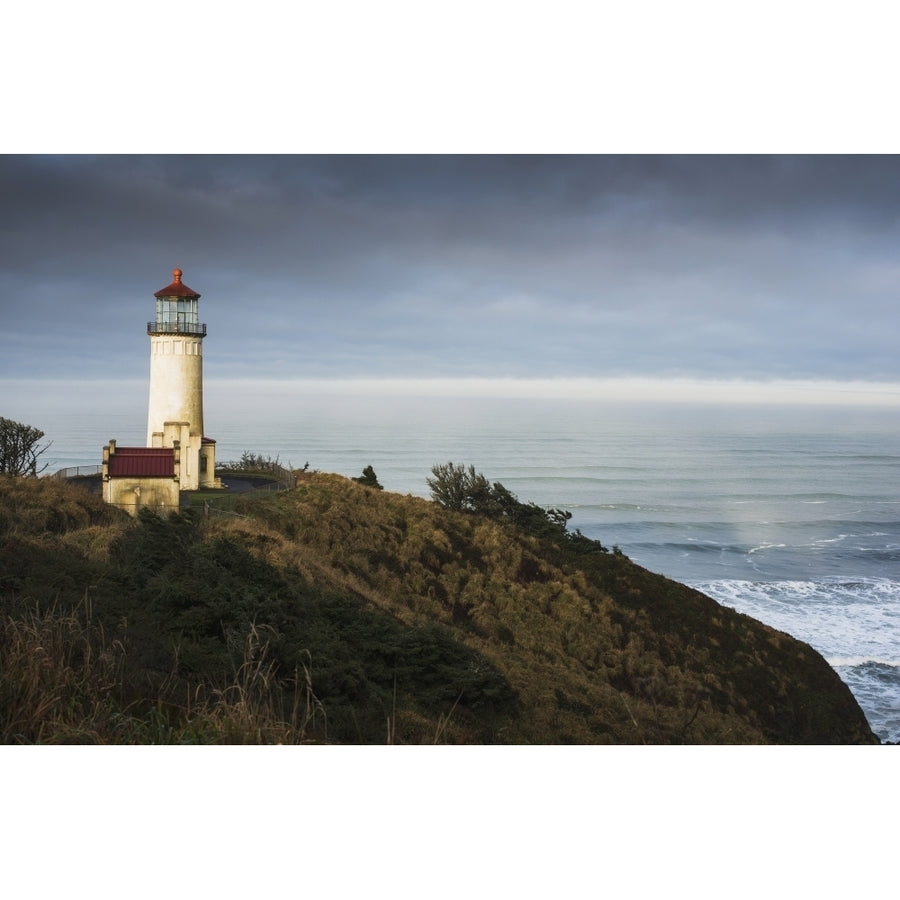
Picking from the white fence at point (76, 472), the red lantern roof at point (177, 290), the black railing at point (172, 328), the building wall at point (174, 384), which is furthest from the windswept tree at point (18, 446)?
the red lantern roof at point (177, 290)

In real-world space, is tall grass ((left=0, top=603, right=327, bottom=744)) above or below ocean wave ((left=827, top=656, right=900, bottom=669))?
above

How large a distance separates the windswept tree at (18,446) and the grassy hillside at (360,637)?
7.16m

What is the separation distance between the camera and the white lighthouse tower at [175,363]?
60.1ft

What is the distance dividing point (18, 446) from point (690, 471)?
35.4m

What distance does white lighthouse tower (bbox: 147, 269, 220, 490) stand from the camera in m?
18.3

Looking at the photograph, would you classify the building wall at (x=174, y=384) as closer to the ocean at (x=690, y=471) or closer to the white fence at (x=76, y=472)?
the white fence at (x=76, y=472)

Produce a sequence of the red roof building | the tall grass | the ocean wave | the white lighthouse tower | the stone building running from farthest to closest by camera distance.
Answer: the white lighthouse tower
the ocean wave
the stone building
the red roof building
the tall grass

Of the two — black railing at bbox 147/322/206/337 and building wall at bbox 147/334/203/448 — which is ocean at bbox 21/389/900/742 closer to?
building wall at bbox 147/334/203/448

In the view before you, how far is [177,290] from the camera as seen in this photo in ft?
61.4

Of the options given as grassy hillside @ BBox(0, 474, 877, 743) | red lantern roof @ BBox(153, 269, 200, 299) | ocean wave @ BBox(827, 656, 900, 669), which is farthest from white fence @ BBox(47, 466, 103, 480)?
ocean wave @ BBox(827, 656, 900, 669)

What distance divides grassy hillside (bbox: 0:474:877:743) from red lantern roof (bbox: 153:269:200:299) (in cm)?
531

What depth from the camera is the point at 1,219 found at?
14.2 metres

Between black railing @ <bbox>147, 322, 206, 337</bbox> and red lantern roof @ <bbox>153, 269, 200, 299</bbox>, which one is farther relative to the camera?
red lantern roof @ <bbox>153, 269, 200, 299</bbox>
